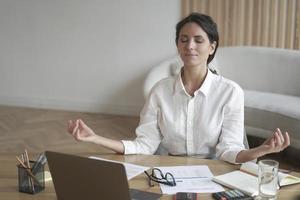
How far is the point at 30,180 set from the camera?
1.57m

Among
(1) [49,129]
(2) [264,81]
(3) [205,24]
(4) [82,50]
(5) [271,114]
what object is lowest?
(1) [49,129]

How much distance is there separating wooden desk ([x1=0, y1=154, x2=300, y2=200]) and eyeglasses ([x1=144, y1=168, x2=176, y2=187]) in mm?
21

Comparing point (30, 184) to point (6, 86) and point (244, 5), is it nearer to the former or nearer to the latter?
point (244, 5)

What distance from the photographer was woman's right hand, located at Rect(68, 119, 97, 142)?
183 cm

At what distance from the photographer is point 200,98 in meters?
2.08

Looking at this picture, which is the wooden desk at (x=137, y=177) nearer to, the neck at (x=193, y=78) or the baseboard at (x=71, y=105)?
the neck at (x=193, y=78)

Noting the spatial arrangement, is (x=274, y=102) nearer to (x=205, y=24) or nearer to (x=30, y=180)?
(x=205, y=24)

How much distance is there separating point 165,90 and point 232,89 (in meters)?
0.29

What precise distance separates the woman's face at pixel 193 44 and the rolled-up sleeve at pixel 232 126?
202 mm

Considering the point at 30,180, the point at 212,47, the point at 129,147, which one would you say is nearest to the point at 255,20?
the point at 212,47

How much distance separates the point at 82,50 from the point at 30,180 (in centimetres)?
350

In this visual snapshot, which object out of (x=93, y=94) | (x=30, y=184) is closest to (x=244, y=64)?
(x=93, y=94)

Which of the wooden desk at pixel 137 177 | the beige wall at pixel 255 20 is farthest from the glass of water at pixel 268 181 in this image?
the beige wall at pixel 255 20

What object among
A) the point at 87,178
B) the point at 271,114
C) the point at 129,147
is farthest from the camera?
the point at 271,114
